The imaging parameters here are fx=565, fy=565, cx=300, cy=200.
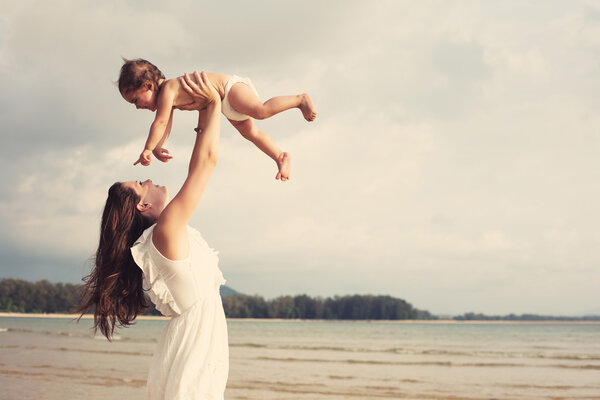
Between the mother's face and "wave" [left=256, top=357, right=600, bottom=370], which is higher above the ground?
the mother's face

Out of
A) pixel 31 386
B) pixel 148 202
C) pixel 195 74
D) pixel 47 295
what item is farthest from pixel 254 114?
pixel 47 295

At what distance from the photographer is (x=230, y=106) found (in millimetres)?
2736

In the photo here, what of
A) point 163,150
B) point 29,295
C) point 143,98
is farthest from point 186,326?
point 29,295

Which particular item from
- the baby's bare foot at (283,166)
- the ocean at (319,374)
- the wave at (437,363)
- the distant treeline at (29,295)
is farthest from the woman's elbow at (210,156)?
the distant treeline at (29,295)

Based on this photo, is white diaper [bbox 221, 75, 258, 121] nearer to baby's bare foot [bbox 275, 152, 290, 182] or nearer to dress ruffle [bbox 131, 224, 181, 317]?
baby's bare foot [bbox 275, 152, 290, 182]

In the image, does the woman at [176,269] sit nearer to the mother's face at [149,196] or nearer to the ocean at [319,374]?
the mother's face at [149,196]

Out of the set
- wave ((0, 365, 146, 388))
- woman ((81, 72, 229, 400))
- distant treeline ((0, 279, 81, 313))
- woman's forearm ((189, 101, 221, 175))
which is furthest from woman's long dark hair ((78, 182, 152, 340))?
distant treeline ((0, 279, 81, 313))

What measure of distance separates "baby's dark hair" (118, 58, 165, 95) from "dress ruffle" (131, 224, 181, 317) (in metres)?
0.76

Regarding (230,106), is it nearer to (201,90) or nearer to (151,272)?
(201,90)

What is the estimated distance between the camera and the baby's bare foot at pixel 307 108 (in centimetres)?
286

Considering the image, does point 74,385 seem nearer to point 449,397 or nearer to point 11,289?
point 449,397

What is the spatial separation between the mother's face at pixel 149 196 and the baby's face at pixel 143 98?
409 mm

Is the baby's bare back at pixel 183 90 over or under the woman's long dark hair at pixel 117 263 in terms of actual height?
over

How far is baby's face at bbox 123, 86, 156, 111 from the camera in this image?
2664 millimetres
